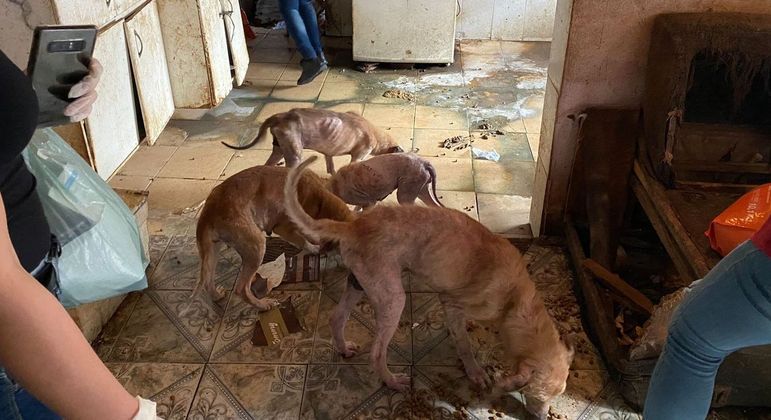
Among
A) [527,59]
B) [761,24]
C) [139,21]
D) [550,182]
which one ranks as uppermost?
[761,24]

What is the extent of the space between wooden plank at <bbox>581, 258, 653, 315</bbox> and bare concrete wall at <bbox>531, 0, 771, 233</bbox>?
0.66 metres

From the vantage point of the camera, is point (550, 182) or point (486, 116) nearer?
point (550, 182)

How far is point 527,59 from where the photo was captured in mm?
7445

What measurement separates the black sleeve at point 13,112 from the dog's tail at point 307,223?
37.5 inches

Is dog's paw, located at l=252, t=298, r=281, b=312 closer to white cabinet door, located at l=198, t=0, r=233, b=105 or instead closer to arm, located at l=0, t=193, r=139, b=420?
arm, located at l=0, t=193, r=139, b=420

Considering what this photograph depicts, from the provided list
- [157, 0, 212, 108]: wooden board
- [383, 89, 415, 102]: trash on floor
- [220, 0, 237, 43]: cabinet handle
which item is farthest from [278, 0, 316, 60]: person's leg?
[157, 0, 212, 108]: wooden board

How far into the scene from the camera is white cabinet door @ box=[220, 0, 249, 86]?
562 cm

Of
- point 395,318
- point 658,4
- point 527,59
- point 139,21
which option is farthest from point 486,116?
point 395,318

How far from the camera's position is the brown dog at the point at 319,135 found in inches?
156

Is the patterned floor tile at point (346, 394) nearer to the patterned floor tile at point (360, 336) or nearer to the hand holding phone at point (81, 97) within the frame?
the patterned floor tile at point (360, 336)

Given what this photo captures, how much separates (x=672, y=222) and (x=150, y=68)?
4.08 meters

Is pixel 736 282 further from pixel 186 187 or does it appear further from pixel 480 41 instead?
pixel 480 41

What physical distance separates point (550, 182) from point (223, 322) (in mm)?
2127

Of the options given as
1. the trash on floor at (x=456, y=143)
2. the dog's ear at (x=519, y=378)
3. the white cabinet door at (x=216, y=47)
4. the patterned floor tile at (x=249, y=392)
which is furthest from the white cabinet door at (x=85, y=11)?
the dog's ear at (x=519, y=378)
